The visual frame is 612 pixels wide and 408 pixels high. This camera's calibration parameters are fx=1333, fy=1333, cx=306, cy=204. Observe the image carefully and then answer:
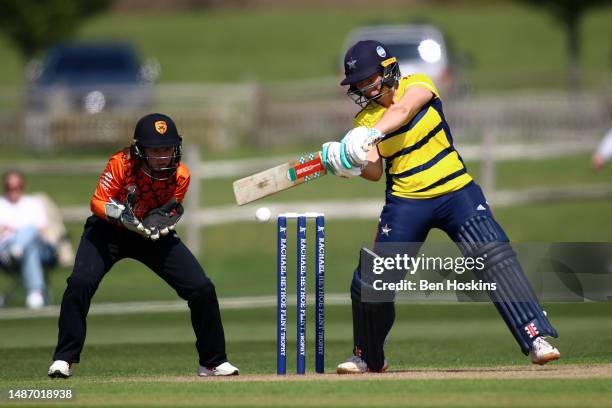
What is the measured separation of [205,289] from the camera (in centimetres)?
855

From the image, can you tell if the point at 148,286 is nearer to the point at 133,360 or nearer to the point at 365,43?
the point at 133,360

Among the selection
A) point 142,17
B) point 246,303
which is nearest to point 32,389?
point 246,303

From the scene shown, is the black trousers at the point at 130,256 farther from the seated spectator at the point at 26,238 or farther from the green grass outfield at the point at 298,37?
the green grass outfield at the point at 298,37

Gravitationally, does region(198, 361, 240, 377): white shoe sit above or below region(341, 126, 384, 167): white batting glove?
below

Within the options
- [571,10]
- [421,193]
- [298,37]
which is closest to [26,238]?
[421,193]

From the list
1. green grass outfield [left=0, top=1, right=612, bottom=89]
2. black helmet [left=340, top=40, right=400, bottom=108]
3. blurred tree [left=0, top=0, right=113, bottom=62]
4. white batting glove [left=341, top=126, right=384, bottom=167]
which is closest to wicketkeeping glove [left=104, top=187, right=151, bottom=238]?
white batting glove [left=341, top=126, right=384, bottom=167]

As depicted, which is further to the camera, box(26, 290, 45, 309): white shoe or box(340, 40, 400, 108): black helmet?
box(26, 290, 45, 309): white shoe

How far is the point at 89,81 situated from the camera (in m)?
26.8

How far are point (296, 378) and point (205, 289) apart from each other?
947 millimetres

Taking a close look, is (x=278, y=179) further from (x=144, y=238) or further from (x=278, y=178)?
(x=144, y=238)

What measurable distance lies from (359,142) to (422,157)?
495 mm

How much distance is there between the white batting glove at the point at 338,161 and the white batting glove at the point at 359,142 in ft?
0.13

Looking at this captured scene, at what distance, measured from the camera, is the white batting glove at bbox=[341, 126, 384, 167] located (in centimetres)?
780

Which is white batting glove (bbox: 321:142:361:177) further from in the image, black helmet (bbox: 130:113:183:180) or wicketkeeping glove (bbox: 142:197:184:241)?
wicketkeeping glove (bbox: 142:197:184:241)
